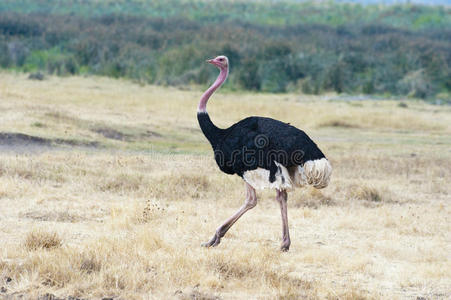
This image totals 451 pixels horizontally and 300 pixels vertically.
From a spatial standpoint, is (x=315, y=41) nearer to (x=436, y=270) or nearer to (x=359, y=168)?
(x=359, y=168)

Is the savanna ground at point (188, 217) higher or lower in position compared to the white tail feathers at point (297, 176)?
lower

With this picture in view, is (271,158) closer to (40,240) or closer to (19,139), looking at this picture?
(40,240)

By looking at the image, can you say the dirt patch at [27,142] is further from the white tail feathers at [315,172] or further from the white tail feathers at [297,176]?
the white tail feathers at [315,172]

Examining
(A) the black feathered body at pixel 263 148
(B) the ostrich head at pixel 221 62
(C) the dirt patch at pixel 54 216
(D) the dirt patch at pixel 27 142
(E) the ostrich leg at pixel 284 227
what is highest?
(B) the ostrich head at pixel 221 62

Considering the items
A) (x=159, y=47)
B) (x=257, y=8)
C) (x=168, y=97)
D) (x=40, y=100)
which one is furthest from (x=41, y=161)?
(x=257, y=8)

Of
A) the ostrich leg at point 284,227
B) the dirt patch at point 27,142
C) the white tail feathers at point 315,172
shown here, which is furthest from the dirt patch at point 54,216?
the dirt patch at point 27,142

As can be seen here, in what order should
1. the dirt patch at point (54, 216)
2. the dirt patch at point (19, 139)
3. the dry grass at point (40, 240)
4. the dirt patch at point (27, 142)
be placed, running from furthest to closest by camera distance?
the dirt patch at point (19, 139)
the dirt patch at point (27, 142)
the dirt patch at point (54, 216)
the dry grass at point (40, 240)

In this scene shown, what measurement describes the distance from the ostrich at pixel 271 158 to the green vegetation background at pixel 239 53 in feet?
78.5

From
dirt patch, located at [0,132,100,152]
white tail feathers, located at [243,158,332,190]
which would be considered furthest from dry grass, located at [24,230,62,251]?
dirt patch, located at [0,132,100,152]

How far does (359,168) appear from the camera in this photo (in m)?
14.9

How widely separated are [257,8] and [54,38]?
3586cm

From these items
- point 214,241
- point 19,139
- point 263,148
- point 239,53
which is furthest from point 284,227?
point 239,53

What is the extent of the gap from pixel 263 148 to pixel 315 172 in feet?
1.86

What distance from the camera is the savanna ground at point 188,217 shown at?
6.67 meters
